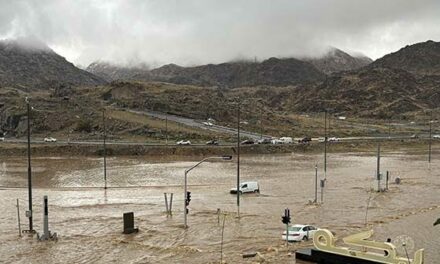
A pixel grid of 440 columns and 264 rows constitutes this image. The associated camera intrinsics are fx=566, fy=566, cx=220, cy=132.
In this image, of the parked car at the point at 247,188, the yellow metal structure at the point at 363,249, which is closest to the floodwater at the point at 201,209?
the parked car at the point at 247,188

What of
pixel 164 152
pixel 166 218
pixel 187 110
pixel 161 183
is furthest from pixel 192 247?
pixel 187 110

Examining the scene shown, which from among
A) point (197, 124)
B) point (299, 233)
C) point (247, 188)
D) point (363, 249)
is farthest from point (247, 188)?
point (197, 124)

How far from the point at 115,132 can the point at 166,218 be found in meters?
82.7

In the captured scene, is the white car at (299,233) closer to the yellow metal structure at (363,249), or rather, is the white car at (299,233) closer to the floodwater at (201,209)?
the floodwater at (201,209)

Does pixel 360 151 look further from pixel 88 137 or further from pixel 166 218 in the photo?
pixel 166 218

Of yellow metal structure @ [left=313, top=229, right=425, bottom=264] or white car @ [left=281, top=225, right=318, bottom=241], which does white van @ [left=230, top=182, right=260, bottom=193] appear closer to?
white car @ [left=281, top=225, right=318, bottom=241]

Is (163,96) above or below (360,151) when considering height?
above

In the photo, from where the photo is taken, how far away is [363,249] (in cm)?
2547

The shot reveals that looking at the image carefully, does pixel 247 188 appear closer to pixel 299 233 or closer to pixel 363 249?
pixel 299 233

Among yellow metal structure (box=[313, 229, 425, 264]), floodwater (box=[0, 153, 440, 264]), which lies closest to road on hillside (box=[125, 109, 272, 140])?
floodwater (box=[0, 153, 440, 264])

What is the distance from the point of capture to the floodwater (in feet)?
101

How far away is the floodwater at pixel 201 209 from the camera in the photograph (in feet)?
101

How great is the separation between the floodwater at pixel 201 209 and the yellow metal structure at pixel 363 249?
0.95m

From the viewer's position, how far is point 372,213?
42.0 m
